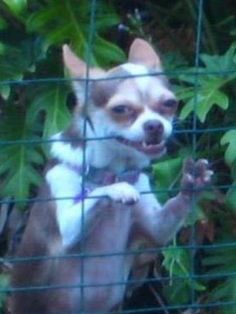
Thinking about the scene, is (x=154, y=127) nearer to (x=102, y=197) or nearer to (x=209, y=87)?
(x=102, y=197)

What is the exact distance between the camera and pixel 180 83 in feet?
21.8

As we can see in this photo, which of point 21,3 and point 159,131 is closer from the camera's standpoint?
point 159,131

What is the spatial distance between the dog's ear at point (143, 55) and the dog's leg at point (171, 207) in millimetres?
376

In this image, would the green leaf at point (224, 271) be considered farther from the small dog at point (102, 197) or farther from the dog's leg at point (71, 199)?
the dog's leg at point (71, 199)

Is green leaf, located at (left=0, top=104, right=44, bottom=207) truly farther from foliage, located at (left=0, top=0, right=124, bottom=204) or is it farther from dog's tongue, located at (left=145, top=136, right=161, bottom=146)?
dog's tongue, located at (left=145, top=136, right=161, bottom=146)

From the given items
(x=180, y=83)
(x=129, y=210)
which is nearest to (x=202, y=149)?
(x=180, y=83)

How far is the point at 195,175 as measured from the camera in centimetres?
568

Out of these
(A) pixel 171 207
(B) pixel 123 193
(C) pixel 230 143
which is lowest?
(B) pixel 123 193

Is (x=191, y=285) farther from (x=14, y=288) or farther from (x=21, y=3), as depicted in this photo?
(x=21, y=3)

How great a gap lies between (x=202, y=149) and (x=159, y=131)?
1097mm

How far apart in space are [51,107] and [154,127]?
0.86 metres

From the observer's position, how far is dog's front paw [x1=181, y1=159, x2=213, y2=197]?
5672mm

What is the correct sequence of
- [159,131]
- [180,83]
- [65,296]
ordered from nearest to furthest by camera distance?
1. [159,131]
2. [65,296]
3. [180,83]

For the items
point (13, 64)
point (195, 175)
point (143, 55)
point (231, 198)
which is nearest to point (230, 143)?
point (231, 198)
